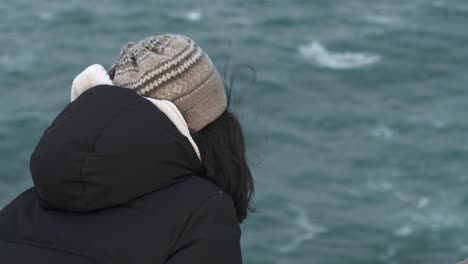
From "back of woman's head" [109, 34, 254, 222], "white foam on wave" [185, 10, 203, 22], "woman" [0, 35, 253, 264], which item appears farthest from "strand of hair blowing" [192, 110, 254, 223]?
"white foam on wave" [185, 10, 203, 22]

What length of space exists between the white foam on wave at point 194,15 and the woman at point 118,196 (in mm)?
59653

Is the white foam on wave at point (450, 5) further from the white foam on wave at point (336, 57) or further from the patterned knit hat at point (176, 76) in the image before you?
the patterned knit hat at point (176, 76)

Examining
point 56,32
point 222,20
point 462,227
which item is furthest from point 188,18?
point 462,227

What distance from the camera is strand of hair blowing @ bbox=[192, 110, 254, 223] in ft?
13.5

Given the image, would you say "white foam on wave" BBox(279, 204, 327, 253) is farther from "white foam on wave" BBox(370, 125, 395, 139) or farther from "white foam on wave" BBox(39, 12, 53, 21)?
"white foam on wave" BBox(39, 12, 53, 21)

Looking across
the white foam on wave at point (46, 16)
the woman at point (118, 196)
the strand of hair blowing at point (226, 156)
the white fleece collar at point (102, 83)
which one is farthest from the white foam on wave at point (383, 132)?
the woman at point (118, 196)

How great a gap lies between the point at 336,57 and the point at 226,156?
5460 centimetres

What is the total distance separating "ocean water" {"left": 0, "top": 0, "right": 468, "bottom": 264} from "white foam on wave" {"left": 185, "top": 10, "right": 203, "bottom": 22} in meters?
0.19

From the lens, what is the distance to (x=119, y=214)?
361cm

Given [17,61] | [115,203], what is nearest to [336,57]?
Answer: [17,61]

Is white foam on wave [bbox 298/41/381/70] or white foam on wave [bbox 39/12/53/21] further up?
white foam on wave [bbox 298/41/381/70]

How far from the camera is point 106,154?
3.54 metres

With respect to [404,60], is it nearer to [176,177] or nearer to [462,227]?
[462,227]

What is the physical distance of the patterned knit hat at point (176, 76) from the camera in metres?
4.07
